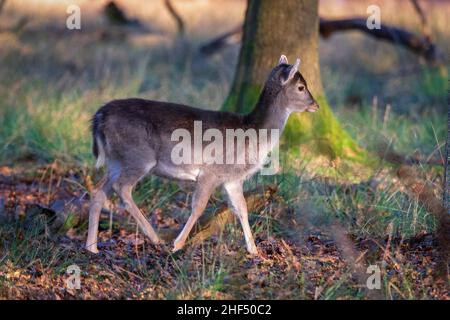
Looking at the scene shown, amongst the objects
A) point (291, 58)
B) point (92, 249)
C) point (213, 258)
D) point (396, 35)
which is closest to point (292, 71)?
point (213, 258)

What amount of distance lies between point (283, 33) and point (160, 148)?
8.51 ft

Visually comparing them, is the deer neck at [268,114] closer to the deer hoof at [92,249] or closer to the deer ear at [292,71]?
the deer ear at [292,71]

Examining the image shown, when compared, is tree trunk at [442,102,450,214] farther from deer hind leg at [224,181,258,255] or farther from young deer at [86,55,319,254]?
deer hind leg at [224,181,258,255]

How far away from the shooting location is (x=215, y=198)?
7.96 metres

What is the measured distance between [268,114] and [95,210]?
162cm

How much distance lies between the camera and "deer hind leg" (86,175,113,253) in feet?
23.1

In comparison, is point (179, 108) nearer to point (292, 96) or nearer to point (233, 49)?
point (292, 96)

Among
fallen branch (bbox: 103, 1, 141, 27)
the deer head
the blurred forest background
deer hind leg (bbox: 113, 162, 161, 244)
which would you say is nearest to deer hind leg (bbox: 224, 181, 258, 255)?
the blurred forest background

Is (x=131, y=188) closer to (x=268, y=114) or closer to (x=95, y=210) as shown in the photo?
(x=95, y=210)

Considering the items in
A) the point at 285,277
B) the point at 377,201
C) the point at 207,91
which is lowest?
the point at 285,277

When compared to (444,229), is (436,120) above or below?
above

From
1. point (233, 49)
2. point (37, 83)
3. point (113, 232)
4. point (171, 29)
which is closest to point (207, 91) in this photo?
point (37, 83)

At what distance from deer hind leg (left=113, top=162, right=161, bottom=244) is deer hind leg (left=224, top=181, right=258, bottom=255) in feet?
2.18

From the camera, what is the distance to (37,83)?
1224 cm
